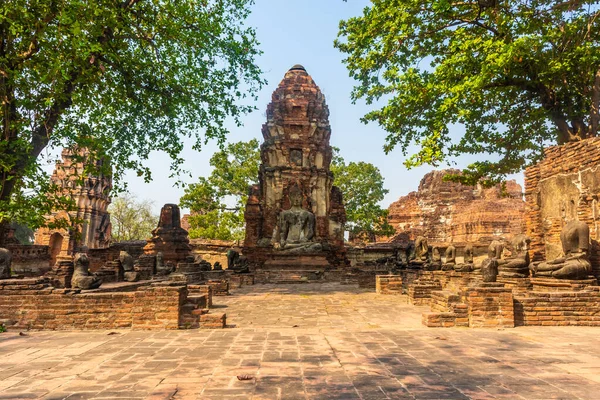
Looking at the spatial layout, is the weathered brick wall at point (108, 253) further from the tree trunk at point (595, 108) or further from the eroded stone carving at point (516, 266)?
the tree trunk at point (595, 108)

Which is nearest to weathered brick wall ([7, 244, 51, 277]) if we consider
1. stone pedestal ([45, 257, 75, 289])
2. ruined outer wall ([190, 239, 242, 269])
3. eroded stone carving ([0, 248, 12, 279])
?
ruined outer wall ([190, 239, 242, 269])

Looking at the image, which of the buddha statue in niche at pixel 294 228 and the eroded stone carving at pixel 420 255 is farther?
the buddha statue in niche at pixel 294 228

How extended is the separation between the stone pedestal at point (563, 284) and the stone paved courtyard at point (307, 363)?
6.55 ft

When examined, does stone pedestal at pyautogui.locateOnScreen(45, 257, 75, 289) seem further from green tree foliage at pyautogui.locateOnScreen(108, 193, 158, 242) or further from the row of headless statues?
green tree foliage at pyautogui.locateOnScreen(108, 193, 158, 242)

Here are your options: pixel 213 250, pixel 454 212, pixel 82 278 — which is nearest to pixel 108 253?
pixel 213 250

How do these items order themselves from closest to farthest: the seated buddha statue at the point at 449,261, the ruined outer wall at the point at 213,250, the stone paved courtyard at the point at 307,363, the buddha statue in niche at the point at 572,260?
the stone paved courtyard at the point at 307,363 → the buddha statue in niche at the point at 572,260 → the seated buddha statue at the point at 449,261 → the ruined outer wall at the point at 213,250

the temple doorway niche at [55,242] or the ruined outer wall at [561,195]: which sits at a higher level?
the ruined outer wall at [561,195]

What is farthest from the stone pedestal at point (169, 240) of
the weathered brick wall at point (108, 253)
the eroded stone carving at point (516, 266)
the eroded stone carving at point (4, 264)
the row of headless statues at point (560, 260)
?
the eroded stone carving at point (516, 266)

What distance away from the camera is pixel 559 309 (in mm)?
6957

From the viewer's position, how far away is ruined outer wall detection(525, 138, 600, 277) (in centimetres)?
1013

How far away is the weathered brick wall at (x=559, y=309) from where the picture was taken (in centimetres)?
685

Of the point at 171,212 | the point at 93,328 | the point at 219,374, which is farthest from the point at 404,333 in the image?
the point at 171,212

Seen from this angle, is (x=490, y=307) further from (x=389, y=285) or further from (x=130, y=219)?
(x=130, y=219)

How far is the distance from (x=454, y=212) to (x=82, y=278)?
3522 cm
